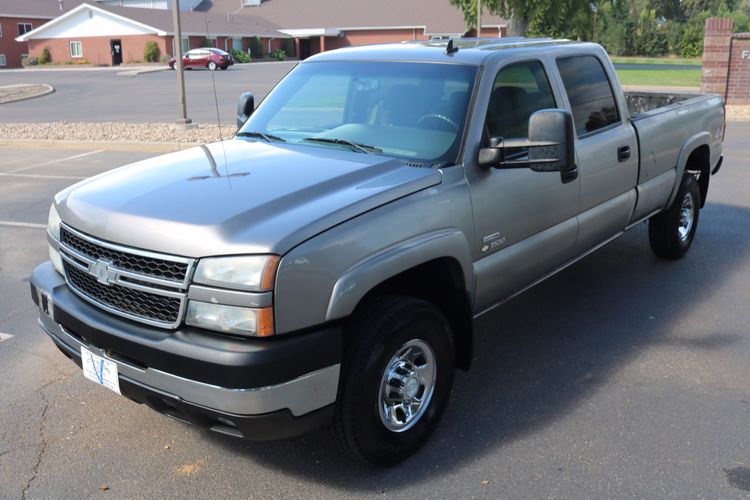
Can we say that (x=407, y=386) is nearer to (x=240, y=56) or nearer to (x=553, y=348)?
(x=553, y=348)

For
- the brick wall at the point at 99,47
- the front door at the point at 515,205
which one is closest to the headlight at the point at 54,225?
the front door at the point at 515,205

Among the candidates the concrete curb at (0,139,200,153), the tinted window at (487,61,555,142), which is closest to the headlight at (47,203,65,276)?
the tinted window at (487,61,555,142)

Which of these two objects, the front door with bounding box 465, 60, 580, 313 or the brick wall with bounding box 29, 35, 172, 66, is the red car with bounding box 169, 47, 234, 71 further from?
the front door with bounding box 465, 60, 580, 313

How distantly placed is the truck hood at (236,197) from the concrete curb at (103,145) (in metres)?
10.1

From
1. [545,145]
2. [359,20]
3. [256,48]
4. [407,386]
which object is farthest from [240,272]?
[359,20]

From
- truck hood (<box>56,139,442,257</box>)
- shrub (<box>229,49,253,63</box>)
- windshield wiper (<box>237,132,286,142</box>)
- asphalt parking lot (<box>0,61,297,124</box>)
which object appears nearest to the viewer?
truck hood (<box>56,139,442,257</box>)

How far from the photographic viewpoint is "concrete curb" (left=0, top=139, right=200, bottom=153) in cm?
1386

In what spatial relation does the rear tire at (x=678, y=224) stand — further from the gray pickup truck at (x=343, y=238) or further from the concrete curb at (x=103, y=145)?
the concrete curb at (x=103, y=145)

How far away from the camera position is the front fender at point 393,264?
302 centimetres

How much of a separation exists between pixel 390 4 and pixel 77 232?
229 ft

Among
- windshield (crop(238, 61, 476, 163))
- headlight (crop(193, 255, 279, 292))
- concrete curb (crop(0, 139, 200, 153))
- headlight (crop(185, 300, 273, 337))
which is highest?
windshield (crop(238, 61, 476, 163))

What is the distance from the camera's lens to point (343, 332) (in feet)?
10.2

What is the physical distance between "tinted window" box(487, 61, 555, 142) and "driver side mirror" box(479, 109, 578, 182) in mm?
300

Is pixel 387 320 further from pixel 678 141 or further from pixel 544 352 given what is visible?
pixel 678 141
